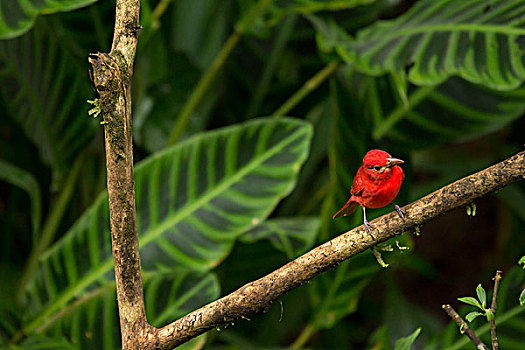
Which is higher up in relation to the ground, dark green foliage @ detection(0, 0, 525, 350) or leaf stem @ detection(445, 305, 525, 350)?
dark green foliage @ detection(0, 0, 525, 350)

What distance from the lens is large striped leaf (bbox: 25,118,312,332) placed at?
3.11ft

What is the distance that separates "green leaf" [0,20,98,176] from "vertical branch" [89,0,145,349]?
29.4 inches

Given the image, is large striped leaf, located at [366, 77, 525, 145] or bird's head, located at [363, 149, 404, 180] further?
large striped leaf, located at [366, 77, 525, 145]

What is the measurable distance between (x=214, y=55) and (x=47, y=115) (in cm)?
58

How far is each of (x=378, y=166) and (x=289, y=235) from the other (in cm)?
59

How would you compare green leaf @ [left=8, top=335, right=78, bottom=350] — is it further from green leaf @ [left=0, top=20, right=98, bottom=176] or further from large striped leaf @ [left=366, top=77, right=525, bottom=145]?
large striped leaf @ [left=366, top=77, right=525, bottom=145]

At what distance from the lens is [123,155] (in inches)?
15.6

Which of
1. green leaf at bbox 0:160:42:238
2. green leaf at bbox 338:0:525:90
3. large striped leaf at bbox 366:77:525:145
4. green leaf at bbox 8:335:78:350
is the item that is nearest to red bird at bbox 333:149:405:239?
green leaf at bbox 338:0:525:90

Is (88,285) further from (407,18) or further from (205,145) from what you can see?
(407,18)

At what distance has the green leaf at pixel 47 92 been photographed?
109 centimetres

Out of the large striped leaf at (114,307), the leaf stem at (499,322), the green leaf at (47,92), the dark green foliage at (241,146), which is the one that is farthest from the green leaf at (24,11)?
the leaf stem at (499,322)

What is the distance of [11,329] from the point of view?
93 cm

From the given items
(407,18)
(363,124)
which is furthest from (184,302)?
(407,18)

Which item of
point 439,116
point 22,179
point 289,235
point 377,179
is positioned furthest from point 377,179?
point 22,179
